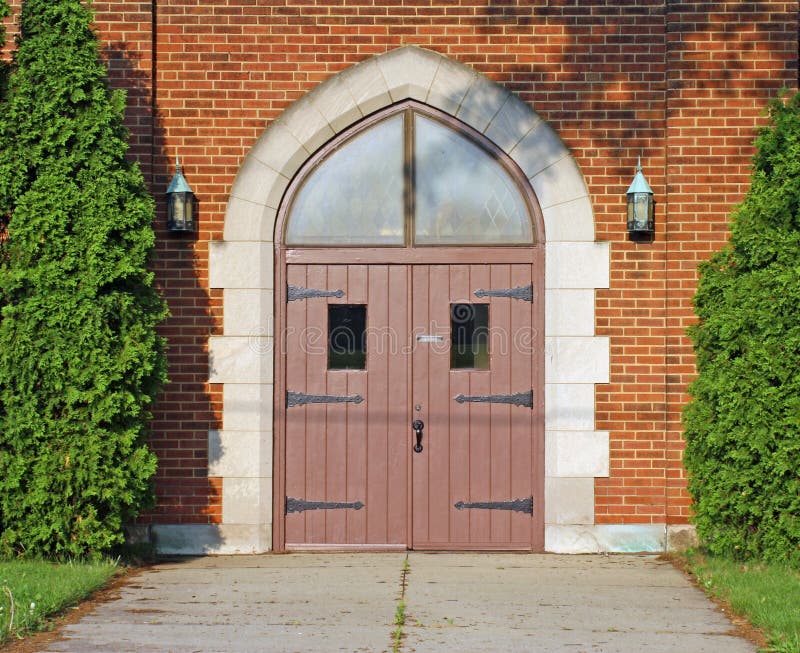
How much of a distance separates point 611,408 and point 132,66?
4.41 meters

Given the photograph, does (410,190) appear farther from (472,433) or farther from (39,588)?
(39,588)

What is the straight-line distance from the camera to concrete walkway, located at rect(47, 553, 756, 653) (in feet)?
20.4

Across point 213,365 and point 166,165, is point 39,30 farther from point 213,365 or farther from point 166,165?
point 213,365

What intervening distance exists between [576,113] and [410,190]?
1.37 metres

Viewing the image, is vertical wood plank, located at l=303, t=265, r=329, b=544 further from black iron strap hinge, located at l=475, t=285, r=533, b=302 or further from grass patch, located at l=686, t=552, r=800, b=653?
grass patch, located at l=686, t=552, r=800, b=653

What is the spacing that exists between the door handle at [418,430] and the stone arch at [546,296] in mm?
951

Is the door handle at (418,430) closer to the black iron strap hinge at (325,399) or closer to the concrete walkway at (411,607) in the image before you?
the black iron strap hinge at (325,399)

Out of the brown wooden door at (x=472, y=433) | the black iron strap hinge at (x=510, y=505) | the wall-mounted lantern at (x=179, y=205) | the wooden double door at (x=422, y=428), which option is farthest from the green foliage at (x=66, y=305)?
the black iron strap hinge at (x=510, y=505)

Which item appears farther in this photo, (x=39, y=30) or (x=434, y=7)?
(x=434, y=7)

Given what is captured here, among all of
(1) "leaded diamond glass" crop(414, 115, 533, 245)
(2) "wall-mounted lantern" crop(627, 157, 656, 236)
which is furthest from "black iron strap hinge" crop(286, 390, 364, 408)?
(2) "wall-mounted lantern" crop(627, 157, 656, 236)

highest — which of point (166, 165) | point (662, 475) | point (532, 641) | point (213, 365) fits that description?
point (166, 165)

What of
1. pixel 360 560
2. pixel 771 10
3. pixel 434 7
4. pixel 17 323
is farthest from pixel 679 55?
pixel 17 323

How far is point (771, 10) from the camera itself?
895 centimetres

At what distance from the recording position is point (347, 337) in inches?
356
